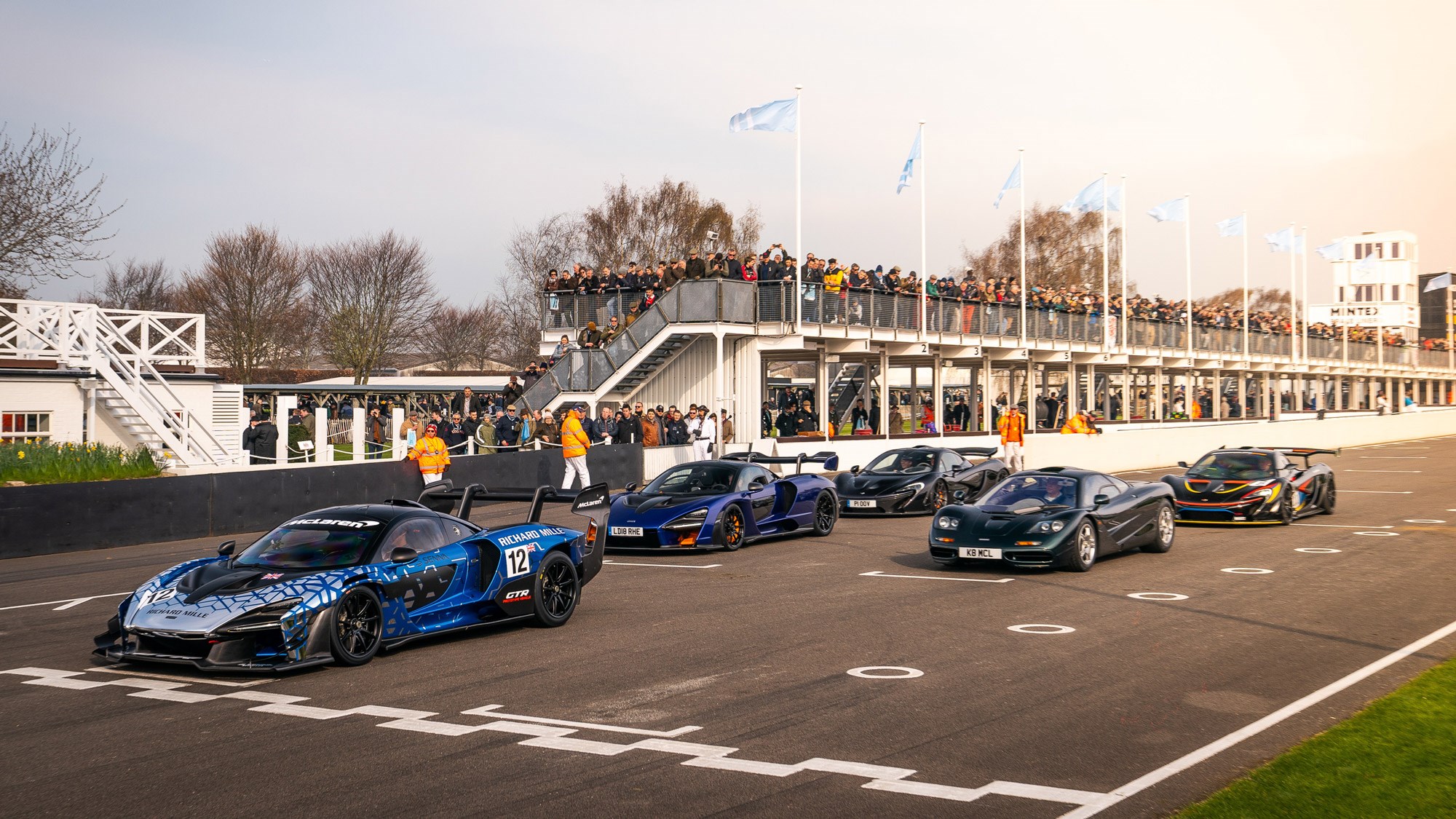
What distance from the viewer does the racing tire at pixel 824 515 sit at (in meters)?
20.9

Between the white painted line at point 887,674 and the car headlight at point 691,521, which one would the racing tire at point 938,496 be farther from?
the white painted line at point 887,674

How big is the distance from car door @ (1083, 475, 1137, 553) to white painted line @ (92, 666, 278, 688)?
1091 centimetres

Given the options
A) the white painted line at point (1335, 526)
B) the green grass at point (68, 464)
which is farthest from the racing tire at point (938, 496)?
the green grass at point (68, 464)

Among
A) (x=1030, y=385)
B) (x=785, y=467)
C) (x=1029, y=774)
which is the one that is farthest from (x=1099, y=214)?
(x=1029, y=774)

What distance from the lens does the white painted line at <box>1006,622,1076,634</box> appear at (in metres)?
11.9

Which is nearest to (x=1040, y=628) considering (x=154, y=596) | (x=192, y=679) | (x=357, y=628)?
(x=357, y=628)

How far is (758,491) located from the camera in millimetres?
19734

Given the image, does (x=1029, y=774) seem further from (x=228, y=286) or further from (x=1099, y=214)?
(x=1099, y=214)

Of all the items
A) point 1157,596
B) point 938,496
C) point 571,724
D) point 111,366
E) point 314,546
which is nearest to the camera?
point 571,724

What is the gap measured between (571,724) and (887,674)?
279 centimetres

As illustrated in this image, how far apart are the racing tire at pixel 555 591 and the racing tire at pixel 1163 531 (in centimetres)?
927

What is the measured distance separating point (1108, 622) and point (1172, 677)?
2.63 m

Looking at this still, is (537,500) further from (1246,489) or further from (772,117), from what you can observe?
(772,117)

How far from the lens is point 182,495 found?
21297 mm
